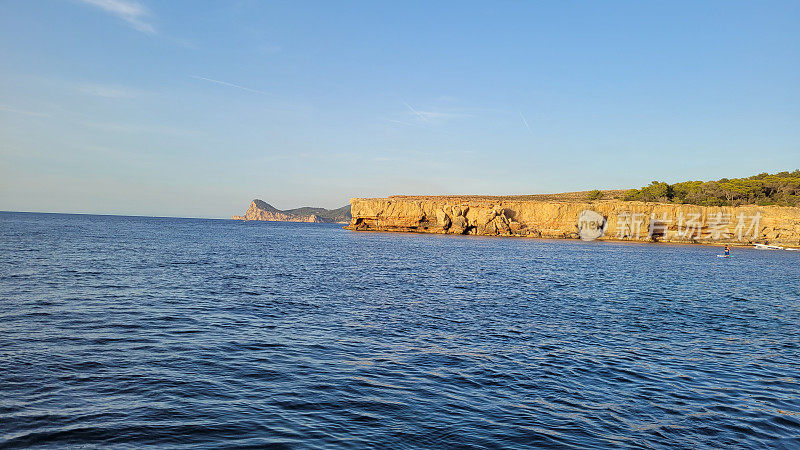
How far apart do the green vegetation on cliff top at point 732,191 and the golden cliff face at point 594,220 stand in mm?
11623

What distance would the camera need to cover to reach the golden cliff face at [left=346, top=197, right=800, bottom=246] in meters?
91.1

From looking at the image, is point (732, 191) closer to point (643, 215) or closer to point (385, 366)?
point (643, 215)

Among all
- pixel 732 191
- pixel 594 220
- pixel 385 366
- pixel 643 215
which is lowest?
pixel 385 366

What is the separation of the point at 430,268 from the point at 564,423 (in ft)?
101

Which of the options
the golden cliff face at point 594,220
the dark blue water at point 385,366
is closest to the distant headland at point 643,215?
the golden cliff face at point 594,220

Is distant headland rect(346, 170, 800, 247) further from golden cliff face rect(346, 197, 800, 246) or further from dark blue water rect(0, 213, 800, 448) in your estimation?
dark blue water rect(0, 213, 800, 448)

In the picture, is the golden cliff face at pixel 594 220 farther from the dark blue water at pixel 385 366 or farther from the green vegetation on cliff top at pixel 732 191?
the dark blue water at pixel 385 366

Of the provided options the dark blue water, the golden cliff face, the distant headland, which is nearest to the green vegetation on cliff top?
the distant headland

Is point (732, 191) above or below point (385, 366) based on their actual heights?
above

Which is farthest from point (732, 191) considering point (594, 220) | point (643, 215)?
point (594, 220)

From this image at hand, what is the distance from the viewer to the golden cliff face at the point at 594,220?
91.1 metres

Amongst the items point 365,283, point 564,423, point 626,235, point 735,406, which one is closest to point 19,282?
point 365,283

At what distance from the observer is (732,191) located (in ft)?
365

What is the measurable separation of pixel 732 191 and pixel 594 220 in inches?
1500
